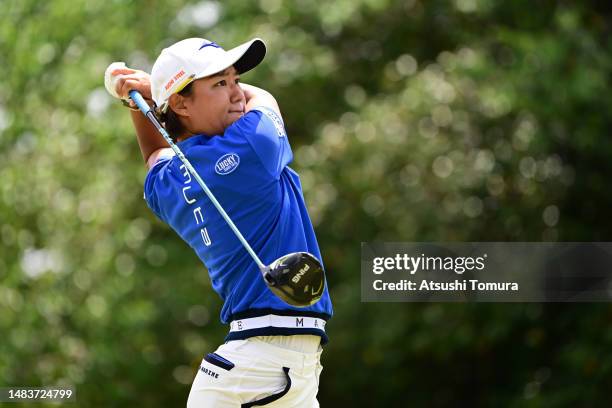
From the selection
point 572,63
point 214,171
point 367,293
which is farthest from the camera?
point 367,293

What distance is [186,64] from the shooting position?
4289 millimetres

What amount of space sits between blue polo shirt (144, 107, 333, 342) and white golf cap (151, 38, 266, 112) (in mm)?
200

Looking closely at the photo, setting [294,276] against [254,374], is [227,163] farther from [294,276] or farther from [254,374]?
[254,374]

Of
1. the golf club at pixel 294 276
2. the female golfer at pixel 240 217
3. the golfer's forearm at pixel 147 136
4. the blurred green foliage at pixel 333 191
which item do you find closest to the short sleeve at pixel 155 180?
the female golfer at pixel 240 217

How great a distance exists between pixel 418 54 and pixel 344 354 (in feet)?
11.1

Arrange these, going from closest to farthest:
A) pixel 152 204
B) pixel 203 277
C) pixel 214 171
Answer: pixel 214 171 < pixel 152 204 < pixel 203 277

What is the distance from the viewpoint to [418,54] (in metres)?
13.0

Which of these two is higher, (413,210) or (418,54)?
(418,54)

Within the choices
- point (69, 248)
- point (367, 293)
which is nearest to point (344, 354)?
point (367, 293)

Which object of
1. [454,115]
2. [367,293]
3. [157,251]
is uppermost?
[454,115]

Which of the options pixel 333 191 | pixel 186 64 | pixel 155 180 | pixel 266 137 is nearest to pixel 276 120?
pixel 266 137

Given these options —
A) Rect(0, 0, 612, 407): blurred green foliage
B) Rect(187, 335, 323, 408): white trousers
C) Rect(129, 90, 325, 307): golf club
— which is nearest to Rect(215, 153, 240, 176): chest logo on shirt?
Rect(129, 90, 325, 307): golf club

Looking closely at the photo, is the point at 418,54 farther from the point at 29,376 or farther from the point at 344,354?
the point at 29,376

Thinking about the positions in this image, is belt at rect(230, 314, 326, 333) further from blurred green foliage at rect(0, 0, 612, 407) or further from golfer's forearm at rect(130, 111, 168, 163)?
blurred green foliage at rect(0, 0, 612, 407)
